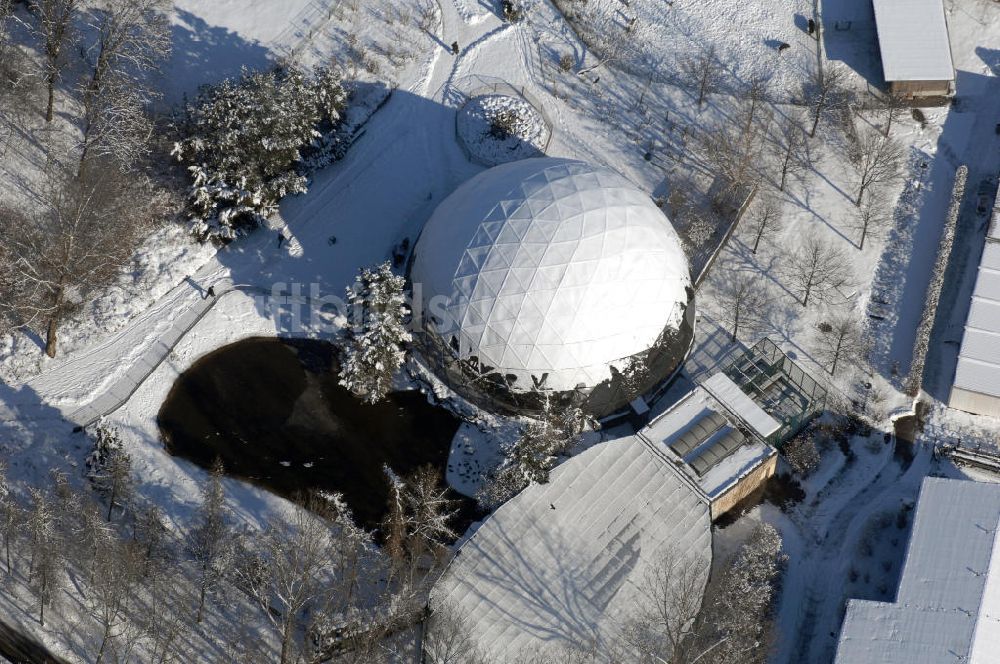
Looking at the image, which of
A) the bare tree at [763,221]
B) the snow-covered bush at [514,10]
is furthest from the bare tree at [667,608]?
the snow-covered bush at [514,10]

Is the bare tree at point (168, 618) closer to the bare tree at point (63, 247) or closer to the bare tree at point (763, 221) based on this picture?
the bare tree at point (63, 247)

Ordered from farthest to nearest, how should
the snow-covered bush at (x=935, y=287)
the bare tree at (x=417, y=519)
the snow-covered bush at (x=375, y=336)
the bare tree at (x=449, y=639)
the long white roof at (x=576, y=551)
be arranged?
the snow-covered bush at (x=935, y=287)
the snow-covered bush at (x=375, y=336)
the bare tree at (x=417, y=519)
the long white roof at (x=576, y=551)
the bare tree at (x=449, y=639)

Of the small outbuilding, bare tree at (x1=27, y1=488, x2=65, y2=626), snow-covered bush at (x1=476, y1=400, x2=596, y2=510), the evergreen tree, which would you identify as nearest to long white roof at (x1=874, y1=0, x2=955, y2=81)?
the small outbuilding

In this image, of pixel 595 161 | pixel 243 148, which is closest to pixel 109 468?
pixel 243 148

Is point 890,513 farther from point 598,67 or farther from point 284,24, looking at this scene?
point 284,24

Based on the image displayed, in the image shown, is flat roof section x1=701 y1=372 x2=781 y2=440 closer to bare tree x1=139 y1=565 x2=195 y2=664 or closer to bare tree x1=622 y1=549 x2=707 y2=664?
bare tree x1=622 y1=549 x2=707 y2=664

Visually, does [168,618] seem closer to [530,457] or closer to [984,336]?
[530,457]

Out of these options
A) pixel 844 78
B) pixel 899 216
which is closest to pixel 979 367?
pixel 899 216
